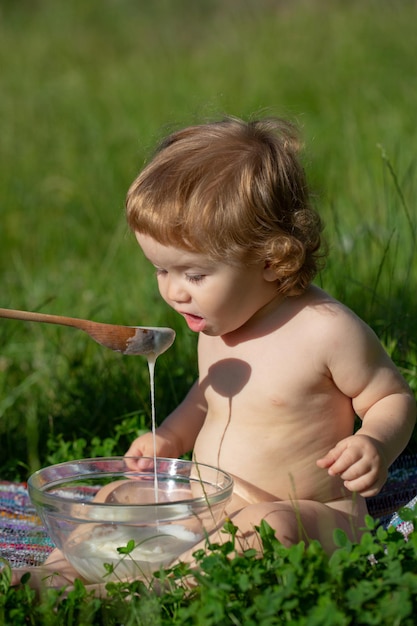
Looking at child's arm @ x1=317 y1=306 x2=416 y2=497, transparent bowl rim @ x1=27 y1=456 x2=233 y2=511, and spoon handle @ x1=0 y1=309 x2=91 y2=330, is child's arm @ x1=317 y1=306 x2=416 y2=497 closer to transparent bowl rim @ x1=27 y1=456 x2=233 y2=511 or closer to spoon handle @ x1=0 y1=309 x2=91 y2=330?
transparent bowl rim @ x1=27 y1=456 x2=233 y2=511

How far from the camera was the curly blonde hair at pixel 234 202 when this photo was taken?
2.09m

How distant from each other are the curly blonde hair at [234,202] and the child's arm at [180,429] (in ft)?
1.43

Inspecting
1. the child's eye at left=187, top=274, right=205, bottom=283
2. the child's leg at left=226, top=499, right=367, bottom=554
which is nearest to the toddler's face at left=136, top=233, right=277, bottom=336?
the child's eye at left=187, top=274, right=205, bottom=283

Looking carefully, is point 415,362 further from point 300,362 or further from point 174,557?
point 174,557

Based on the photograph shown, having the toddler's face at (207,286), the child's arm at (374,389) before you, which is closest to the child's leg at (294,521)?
the child's arm at (374,389)

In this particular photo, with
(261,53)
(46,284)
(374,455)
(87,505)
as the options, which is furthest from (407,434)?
(261,53)

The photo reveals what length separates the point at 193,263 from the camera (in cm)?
211

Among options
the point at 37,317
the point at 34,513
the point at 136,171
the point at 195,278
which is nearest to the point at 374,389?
the point at 195,278

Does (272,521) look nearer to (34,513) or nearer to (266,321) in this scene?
(266,321)

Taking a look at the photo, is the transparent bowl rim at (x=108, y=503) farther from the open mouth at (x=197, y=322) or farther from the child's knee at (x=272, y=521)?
the open mouth at (x=197, y=322)

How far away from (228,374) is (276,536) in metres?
0.47

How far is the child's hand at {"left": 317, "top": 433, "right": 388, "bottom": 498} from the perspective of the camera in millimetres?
1908

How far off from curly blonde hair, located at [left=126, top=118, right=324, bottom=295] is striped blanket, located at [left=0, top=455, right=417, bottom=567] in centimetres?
Result: 63

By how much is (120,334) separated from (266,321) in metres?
0.35
